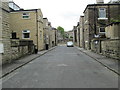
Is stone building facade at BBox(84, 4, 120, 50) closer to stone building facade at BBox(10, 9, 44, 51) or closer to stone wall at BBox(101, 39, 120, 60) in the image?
stone building facade at BBox(10, 9, 44, 51)

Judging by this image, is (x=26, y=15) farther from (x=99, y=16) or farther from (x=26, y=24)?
(x=99, y=16)

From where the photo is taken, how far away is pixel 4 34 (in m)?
13.6

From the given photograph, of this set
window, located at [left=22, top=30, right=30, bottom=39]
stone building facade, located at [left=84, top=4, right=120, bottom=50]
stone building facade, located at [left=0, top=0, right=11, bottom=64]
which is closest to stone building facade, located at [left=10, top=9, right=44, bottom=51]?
window, located at [left=22, top=30, right=30, bottom=39]

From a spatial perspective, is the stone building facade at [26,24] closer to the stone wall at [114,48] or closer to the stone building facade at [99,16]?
the stone building facade at [99,16]

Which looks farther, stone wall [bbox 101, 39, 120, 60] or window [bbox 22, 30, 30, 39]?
window [bbox 22, 30, 30, 39]

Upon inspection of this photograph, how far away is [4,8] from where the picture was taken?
1380 cm

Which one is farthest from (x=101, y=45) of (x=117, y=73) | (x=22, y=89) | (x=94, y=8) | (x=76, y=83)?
(x=22, y=89)

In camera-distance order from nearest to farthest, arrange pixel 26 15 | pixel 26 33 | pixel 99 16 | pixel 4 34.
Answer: pixel 4 34 → pixel 26 15 → pixel 26 33 → pixel 99 16

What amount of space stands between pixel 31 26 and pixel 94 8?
12.0 m

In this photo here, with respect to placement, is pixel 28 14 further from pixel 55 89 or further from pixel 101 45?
pixel 55 89

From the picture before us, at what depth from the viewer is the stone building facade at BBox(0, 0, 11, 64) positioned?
42.8ft

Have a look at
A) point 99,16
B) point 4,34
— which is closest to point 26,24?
point 99,16

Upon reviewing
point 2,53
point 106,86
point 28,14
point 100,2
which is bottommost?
point 106,86

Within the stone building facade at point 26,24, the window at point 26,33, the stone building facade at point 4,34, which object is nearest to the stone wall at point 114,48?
the stone building facade at point 4,34
